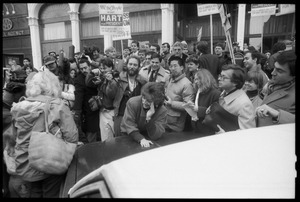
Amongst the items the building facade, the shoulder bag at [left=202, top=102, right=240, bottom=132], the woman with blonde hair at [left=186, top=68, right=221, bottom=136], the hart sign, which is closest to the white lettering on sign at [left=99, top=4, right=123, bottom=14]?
the hart sign

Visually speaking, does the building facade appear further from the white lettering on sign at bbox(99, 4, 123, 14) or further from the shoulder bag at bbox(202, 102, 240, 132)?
the shoulder bag at bbox(202, 102, 240, 132)

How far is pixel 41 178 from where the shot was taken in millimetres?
1958

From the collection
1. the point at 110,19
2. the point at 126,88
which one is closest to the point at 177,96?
the point at 126,88

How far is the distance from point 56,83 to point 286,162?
1.98 metres

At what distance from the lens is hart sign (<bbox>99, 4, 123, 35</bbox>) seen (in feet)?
19.1

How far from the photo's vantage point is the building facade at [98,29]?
11.4 m

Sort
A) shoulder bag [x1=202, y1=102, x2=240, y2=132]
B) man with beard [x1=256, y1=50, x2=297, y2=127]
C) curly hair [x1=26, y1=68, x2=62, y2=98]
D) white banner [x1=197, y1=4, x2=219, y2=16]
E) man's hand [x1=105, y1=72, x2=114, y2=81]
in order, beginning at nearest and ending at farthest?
man with beard [x1=256, y1=50, x2=297, y2=127]
curly hair [x1=26, y1=68, x2=62, y2=98]
shoulder bag [x1=202, y1=102, x2=240, y2=132]
man's hand [x1=105, y1=72, x2=114, y2=81]
white banner [x1=197, y1=4, x2=219, y2=16]

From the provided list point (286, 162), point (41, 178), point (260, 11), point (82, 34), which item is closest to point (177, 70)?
point (41, 178)

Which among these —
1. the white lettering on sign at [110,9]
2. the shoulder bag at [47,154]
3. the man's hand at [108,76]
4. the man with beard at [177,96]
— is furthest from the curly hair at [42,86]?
the white lettering on sign at [110,9]

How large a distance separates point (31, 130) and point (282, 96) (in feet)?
6.56

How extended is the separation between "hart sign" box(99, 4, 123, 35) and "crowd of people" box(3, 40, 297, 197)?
5.84ft

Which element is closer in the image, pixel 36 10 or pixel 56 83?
pixel 56 83

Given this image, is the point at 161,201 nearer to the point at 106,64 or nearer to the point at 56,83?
the point at 56,83

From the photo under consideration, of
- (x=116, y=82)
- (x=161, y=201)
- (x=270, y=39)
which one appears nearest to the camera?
(x=161, y=201)
